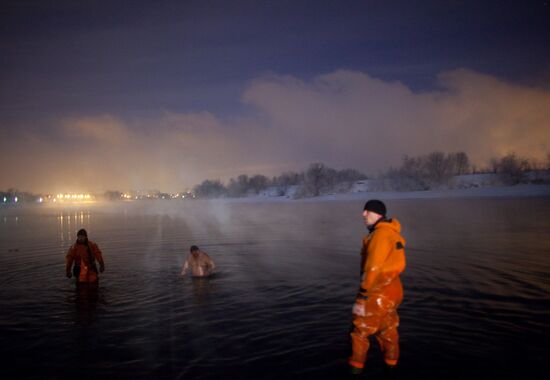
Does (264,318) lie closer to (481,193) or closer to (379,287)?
(379,287)

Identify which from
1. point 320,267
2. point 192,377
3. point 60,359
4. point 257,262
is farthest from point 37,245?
point 192,377

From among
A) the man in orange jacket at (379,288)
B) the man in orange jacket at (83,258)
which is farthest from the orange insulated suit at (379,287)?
the man in orange jacket at (83,258)

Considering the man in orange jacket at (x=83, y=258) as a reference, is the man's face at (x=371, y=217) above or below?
above

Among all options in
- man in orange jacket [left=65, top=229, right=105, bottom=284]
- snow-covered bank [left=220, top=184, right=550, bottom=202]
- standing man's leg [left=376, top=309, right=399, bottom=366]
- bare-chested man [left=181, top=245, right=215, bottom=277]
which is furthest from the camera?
snow-covered bank [left=220, top=184, right=550, bottom=202]

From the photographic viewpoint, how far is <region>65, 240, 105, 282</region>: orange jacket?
1352 cm

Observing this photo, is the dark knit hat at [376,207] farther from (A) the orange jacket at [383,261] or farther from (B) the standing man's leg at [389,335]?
(B) the standing man's leg at [389,335]

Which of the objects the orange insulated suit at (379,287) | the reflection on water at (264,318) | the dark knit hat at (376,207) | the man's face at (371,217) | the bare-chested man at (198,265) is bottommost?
the reflection on water at (264,318)

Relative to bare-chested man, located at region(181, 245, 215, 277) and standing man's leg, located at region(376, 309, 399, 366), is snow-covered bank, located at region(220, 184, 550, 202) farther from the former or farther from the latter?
standing man's leg, located at region(376, 309, 399, 366)

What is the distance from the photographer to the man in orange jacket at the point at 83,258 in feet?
44.2

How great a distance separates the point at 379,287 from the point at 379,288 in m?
0.01

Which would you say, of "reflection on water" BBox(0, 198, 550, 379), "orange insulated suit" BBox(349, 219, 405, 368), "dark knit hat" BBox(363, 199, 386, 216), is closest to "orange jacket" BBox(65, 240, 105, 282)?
"reflection on water" BBox(0, 198, 550, 379)

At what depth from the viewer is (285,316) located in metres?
10.1

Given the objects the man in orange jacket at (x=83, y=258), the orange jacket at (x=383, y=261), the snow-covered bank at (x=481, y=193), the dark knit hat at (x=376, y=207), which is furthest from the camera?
the snow-covered bank at (x=481, y=193)

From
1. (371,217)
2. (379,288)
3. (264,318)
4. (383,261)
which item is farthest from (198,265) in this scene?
(383,261)
